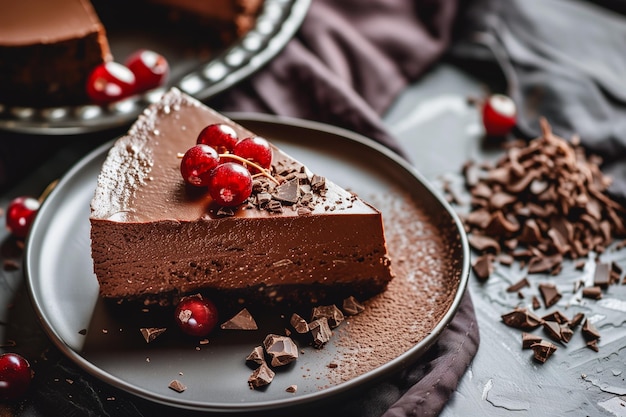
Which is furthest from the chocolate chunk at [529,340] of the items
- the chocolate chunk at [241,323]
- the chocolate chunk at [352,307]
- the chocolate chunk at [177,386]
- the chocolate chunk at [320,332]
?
the chocolate chunk at [177,386]

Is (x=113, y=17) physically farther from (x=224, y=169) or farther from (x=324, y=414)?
(x=324, y=414)

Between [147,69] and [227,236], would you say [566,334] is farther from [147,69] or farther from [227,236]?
[147,69]

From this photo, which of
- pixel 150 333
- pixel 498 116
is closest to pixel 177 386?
pixel 150 333

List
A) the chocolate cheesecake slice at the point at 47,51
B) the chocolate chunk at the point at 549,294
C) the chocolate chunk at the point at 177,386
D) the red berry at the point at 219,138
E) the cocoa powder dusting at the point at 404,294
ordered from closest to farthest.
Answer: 1. the chocolate chunk at the point at 177,386
2. the cocoa powder dusting at the point at 404,294
3. the red berry at the point at 219,138
4. the chocolate chunk at the point at 549,294
5. the chocolate cheesecake slice at the point at 47,51

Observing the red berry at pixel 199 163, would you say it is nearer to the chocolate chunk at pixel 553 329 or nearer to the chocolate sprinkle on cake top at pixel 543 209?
the chocolate sprinkle on cake top at pixel 543 209

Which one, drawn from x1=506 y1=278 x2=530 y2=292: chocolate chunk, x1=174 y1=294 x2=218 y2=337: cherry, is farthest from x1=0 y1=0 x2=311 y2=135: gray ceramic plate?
x1=506 y1=278 x2=530 y2=292: chocolate chunk

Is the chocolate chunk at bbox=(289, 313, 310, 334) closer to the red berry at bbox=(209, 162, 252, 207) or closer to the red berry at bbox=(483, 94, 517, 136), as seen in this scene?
the red berry at bbox=(209, 162, 252, 207)

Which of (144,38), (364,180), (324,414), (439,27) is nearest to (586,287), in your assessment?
(364,180)
